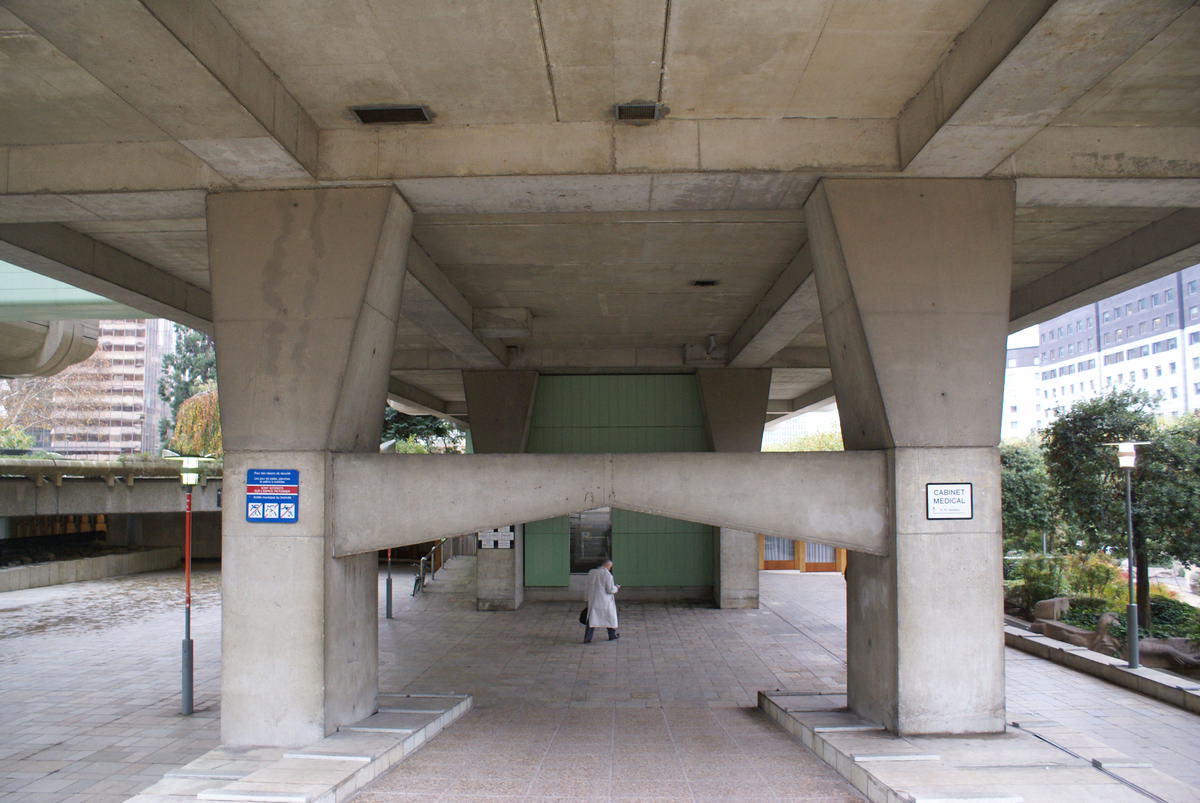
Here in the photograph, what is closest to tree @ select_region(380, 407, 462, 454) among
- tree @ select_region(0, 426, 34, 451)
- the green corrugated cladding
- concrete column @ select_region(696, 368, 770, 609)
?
the green corrugated cladding

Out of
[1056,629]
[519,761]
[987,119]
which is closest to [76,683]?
[519,761]

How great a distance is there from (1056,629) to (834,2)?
42.2 feet

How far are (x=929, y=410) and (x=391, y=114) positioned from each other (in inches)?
226

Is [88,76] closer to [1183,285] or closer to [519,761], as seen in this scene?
[519,761]

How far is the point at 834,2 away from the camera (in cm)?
520

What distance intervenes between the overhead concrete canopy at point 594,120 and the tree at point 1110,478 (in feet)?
20.0

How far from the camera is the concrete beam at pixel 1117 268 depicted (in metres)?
8.92

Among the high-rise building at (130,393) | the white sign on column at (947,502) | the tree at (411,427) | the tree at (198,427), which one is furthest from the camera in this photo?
the high-rise building at (130,393)

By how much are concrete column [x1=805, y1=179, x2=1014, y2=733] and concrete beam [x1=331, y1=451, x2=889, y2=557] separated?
1.38ft

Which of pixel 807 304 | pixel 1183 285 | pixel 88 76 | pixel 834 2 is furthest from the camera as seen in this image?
pixel 1183 285

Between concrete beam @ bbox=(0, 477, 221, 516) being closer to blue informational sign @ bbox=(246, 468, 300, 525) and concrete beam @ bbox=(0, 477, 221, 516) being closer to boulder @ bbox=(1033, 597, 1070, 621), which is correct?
blue informational sign @ bbox=(246, 468, 300, 525)

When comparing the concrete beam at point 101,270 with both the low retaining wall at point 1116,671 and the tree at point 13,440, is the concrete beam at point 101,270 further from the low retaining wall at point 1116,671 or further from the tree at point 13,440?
the tree at point 13,440

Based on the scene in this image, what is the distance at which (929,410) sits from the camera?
22.9ft

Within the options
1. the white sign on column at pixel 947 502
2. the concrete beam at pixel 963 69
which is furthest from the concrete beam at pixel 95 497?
the concrete beam at pixel 963 69
